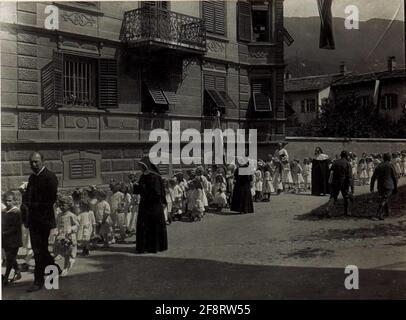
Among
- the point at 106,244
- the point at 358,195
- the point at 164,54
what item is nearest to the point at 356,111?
the point at 358,195

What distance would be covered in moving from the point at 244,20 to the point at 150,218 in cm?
872

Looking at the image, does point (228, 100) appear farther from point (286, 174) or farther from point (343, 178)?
point (343, 178)

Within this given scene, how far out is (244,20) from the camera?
14.9 m

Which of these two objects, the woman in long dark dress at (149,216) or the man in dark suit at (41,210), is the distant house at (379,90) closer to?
the woman in long dark dress at (149,216)

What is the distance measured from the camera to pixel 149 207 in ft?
28.6

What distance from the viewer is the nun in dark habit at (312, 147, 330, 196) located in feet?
48.2

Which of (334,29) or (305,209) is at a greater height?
(334,29)

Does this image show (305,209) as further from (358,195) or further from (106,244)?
(106,244)

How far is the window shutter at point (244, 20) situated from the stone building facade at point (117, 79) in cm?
3

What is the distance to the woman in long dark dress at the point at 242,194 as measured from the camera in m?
12.5

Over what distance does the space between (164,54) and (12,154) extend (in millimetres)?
5672

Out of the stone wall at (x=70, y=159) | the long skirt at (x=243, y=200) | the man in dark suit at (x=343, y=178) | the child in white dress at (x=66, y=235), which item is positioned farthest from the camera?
the long skirt at (x=243, y=200)

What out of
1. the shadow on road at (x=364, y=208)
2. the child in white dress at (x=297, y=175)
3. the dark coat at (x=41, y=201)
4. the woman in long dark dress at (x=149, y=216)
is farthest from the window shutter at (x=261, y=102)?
the dark coat at (x=41, y=201)
